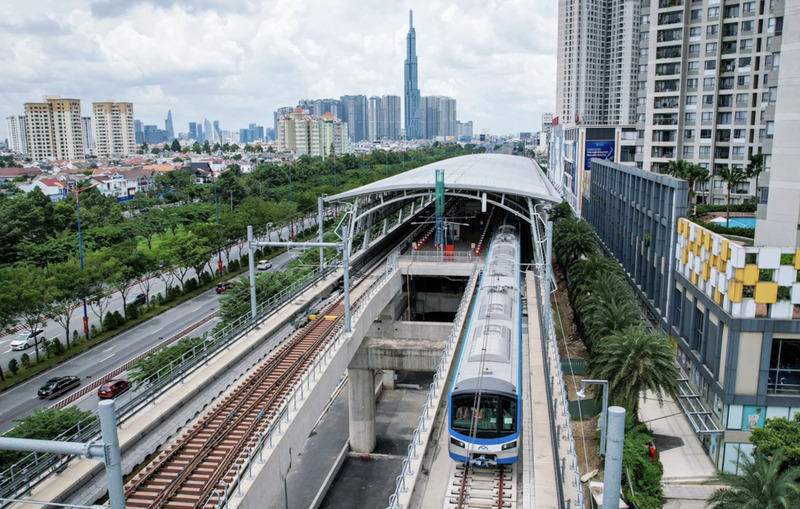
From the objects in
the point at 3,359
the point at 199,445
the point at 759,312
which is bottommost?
the point at 3,359

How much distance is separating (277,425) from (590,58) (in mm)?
174676

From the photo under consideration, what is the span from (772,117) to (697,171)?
2229cm

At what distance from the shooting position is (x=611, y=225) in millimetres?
57562

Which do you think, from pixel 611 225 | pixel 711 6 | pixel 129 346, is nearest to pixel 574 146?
pixel 711 6

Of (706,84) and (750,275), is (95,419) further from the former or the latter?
(706,84)

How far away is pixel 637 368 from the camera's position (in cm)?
2509

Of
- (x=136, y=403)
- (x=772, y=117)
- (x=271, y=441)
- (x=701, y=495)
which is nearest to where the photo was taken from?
(x=271, y=441)

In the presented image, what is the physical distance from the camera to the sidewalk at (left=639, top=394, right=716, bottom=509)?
23953 millimetres

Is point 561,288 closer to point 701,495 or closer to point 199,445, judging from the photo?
point 701,495

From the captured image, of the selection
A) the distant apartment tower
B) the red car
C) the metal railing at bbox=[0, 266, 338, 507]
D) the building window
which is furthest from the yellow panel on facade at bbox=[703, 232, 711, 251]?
the distant apartment tower

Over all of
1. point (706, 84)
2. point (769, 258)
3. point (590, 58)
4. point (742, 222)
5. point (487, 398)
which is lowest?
point (487, 398)

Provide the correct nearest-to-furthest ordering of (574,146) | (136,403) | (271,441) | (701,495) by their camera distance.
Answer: (271,441) < (136,403) < (701,495) < (574,146)

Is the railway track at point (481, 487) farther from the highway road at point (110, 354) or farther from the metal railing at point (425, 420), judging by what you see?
the highway road at point (110, 354)

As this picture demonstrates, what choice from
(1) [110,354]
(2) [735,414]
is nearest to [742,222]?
(2) [735,414]
